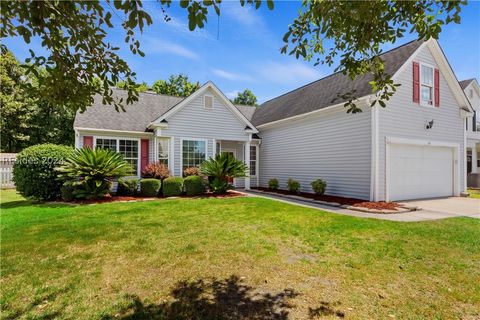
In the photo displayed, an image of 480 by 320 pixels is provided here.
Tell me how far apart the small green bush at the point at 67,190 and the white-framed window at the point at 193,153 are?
16.6 feet

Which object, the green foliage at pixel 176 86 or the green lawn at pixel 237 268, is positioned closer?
the green lawn at pixel 237 268

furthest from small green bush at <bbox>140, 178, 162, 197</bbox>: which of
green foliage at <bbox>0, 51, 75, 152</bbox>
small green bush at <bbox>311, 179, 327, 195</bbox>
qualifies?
green foliage at <bbox>0, 51, 75, 152</bbox>

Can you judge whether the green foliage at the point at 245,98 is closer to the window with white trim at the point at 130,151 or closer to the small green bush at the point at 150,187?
the window with white trim at the point at 130,151

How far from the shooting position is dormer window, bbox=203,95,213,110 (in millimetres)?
14219

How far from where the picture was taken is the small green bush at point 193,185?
12250 mm

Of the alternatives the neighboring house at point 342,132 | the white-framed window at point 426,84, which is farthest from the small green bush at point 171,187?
the white-framed window at point 426,84

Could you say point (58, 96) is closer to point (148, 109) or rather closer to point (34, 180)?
point (34, 180)

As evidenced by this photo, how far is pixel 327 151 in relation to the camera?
1235 centimetres

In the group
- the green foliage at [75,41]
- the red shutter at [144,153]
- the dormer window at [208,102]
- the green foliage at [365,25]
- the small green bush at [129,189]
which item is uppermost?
the dormer window at [208,102]

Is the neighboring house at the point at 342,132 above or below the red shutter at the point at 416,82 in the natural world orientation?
below

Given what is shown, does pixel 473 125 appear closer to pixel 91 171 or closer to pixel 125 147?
pixel 125 147

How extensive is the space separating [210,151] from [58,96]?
11.6 meters

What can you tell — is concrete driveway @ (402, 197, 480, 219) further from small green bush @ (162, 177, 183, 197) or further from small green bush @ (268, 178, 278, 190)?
small green bush @ (162, 177, 183, 197)

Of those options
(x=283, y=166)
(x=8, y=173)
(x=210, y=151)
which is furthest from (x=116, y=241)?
(x=8, y=173)
